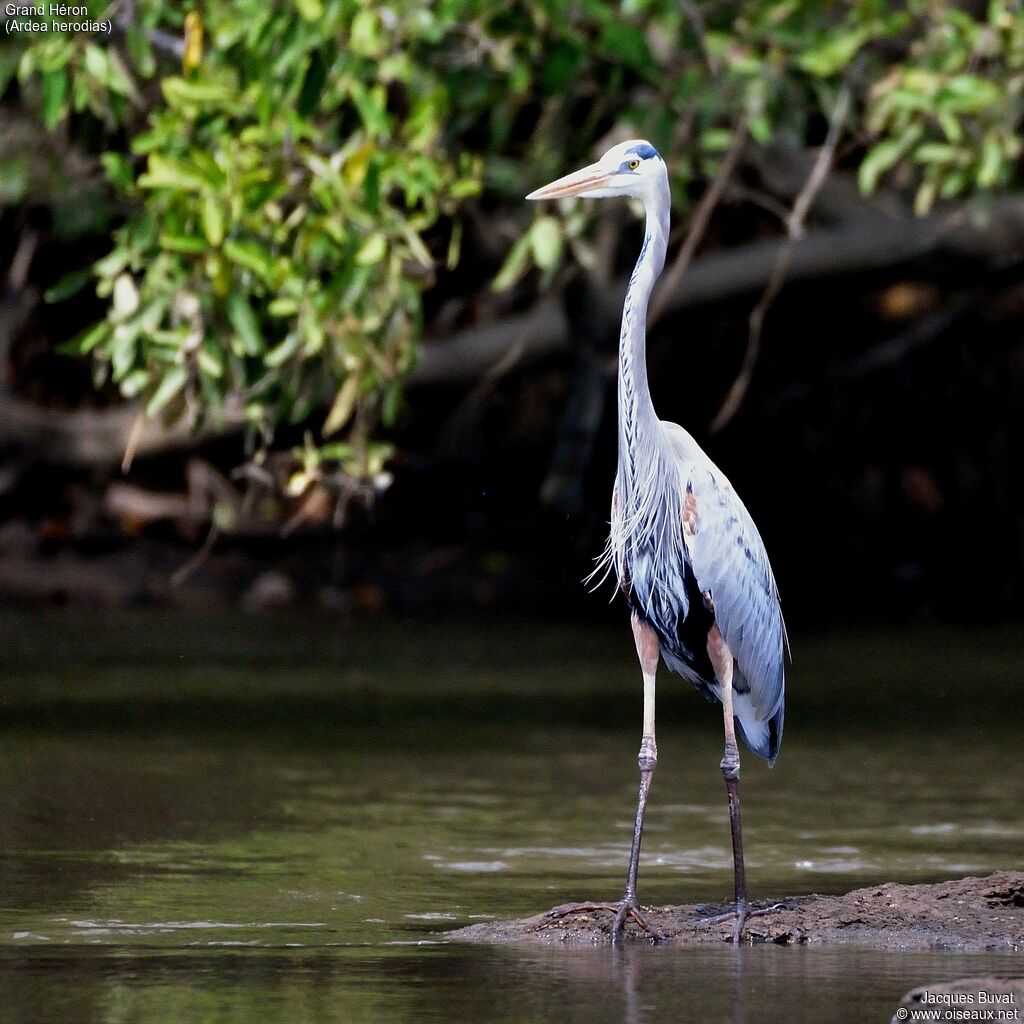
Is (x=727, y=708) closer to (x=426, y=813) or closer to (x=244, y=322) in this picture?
(x=426, y=813)

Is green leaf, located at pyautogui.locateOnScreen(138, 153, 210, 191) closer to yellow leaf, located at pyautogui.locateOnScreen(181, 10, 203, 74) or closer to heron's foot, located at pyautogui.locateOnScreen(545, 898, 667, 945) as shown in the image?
yellow leaf, located at pyautogui.locateOnScreen(181, 10, 203, 74)

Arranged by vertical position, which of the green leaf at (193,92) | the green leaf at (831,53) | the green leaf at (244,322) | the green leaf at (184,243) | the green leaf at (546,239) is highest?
the green leaf at (831,53)

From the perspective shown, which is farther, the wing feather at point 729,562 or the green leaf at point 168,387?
the green leaf at point 168,387

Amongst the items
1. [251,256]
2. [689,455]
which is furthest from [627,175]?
[251,256]

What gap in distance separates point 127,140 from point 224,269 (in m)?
3.68

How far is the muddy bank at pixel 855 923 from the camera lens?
6.08 m

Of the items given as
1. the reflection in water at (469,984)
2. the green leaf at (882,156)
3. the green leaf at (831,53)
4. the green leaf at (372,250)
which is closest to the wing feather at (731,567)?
the reflection in water at (469,984)

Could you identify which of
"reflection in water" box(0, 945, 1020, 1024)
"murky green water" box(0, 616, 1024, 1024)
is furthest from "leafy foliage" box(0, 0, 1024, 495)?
"reflection in water" box(0, 945, 1020, 1024)

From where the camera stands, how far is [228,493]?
15.2 m

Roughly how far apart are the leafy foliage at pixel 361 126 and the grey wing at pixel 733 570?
2753mm

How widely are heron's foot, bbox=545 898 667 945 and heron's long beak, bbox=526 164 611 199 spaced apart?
6.63 feet

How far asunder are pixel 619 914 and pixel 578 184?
2121mm

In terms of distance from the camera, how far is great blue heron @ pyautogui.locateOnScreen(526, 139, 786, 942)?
6.61m

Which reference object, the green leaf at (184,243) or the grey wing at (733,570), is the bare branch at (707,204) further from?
the grey wing at (733,570)
